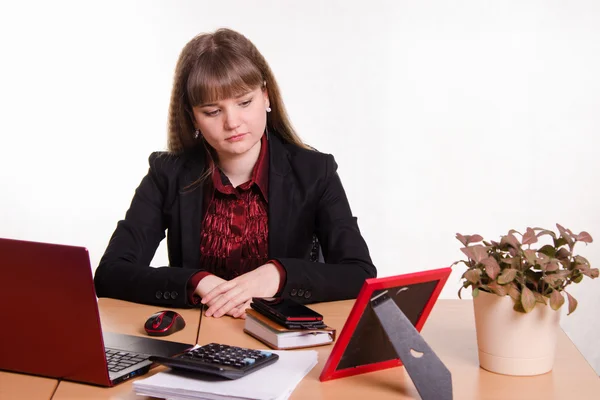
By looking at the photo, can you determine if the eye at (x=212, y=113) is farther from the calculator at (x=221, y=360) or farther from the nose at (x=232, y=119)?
the calculator at (x=221, y=360)

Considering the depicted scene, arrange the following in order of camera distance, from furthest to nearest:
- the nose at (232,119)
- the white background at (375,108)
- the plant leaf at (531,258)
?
the white background at (375,108) → the nose at (232,119) → the plant leaf at (531,258)

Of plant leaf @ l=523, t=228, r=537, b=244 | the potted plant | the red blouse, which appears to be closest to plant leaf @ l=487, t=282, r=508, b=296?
the potted plant

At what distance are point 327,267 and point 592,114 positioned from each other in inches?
107

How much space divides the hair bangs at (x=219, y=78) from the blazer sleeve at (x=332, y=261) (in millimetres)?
429

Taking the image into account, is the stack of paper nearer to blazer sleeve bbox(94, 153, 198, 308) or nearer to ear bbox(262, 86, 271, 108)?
blazer sleeve bbox(94, 153, 198, 308)

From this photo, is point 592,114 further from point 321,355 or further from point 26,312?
point 26,312

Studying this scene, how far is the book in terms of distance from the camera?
5.09 feet

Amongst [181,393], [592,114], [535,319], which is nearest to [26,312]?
[181,393]

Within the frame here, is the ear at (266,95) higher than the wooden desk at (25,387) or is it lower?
higher

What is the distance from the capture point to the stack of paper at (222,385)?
125cm

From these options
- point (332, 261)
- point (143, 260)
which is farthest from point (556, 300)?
point (143, 260)

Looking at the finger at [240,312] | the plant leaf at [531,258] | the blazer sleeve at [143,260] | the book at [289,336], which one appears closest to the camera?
the plant leaf at [531,258]

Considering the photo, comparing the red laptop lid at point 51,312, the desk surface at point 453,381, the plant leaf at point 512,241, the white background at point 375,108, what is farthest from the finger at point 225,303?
the white background at point 375,108

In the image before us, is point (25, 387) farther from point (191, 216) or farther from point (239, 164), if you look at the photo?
point (239, 164)
